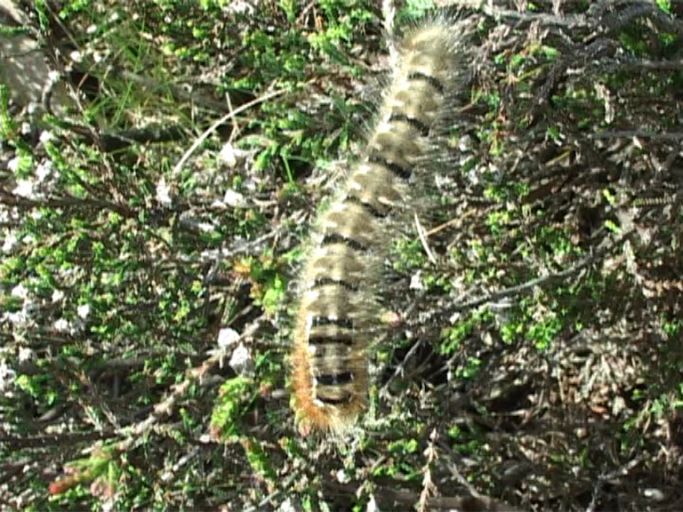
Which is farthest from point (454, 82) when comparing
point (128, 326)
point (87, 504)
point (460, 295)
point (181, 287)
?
point (87, 504)

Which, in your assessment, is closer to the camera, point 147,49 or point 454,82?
point 454,82

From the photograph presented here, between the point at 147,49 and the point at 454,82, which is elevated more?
the point at 147,49

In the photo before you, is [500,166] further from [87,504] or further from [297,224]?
[87,504]

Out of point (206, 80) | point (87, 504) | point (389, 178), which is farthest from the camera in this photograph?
point (206, 80)

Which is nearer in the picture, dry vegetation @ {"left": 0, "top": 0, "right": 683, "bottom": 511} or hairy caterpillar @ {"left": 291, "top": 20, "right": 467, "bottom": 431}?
hairy caterpillar @ {"left": 291, "top": 20, "right": 467, "bottom": 431}

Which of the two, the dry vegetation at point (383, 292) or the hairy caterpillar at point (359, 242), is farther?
the dry vegetation at point (383, 292)
